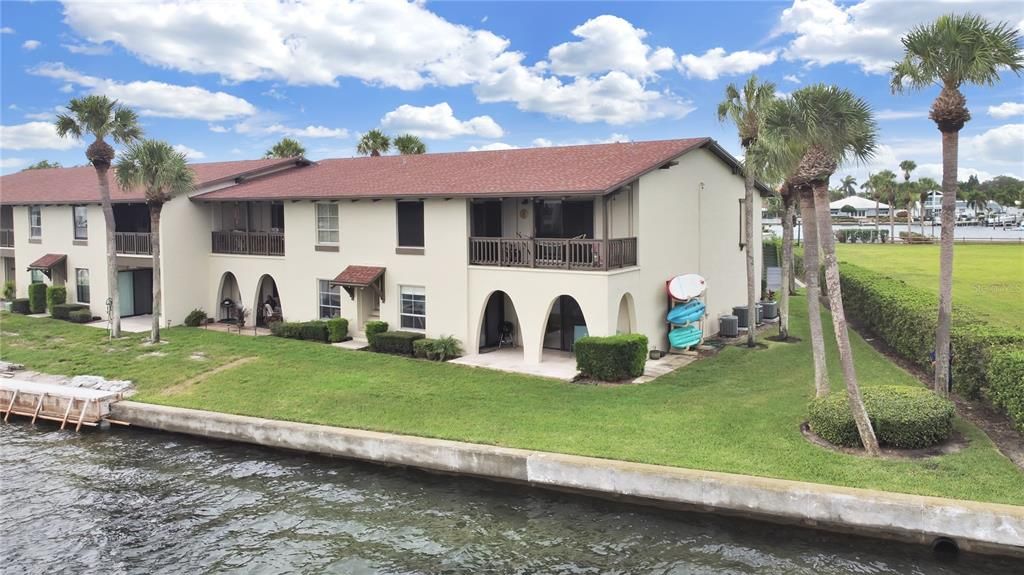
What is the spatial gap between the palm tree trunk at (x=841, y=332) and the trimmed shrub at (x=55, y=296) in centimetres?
3001

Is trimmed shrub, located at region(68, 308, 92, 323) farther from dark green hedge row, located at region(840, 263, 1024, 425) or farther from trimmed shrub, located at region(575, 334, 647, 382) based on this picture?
dark green hedge row, located at region(840, 263, 1024, 425)

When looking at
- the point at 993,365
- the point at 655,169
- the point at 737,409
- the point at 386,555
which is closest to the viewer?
the point at 386,555

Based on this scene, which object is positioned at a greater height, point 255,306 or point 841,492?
point 255,306

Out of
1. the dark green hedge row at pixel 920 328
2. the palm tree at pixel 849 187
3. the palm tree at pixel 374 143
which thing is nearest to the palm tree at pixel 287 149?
the palm tree at pixel 374 143

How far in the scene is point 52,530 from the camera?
11852mm

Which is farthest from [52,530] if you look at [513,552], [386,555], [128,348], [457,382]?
[128,348]

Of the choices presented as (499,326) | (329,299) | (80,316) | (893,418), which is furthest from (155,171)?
(893,418)

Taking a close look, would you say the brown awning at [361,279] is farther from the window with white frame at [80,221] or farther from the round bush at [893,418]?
the round bush at [893,418]

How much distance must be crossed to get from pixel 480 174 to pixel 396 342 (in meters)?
→ 6.03

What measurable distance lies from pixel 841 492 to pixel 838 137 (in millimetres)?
6036

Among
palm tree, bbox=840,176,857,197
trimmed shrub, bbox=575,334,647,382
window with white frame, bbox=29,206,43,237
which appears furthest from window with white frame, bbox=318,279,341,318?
palm tree, bbox=840,176,857,197

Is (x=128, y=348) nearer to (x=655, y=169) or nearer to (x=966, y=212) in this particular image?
(x=655, y=169)

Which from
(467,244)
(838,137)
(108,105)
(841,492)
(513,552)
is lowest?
(513,552)

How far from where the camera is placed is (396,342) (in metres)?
21.8
